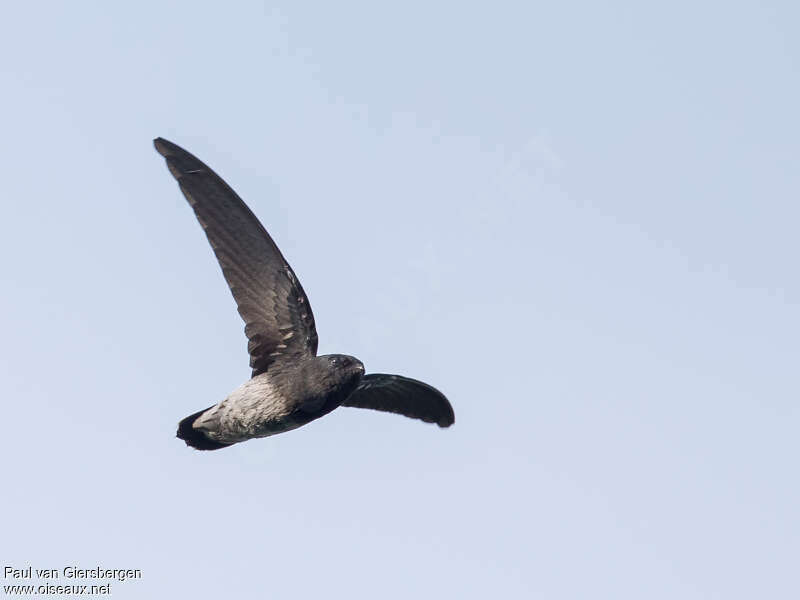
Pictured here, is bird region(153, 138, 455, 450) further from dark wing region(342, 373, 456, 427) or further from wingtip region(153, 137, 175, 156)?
dark wing region(342, 373, 456, 427)

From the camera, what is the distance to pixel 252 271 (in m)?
16.3

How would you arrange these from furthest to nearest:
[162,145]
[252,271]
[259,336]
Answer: [259,336] < [252,271] < [162,145]

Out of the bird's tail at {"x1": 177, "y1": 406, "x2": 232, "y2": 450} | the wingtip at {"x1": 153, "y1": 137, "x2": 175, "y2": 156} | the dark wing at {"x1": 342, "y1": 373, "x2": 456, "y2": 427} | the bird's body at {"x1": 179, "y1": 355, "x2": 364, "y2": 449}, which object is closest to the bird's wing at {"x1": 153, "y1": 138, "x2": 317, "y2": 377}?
the wingtip at {"x1": 153, "y1": 137, "x2": 175, "y2": 156}

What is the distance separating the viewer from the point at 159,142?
15.9 meters

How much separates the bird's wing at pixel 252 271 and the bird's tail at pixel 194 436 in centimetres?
105

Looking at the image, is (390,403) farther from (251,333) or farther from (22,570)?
(22,570)

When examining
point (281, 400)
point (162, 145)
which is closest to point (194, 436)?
point (281, 400)

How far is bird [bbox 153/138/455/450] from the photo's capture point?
1584 cm

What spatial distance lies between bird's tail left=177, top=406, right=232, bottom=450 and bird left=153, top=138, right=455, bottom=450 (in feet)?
0.04

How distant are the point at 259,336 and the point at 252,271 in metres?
0.86

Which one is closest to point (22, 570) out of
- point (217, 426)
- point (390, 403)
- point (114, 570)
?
point (114, 570)

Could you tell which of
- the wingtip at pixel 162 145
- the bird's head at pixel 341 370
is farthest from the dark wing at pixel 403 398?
the wingtip at pixel 162 145

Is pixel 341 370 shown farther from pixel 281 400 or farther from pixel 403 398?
pixel 403 398

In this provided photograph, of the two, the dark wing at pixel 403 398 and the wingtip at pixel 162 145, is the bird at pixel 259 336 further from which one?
the dark wing at pixel 403 398
